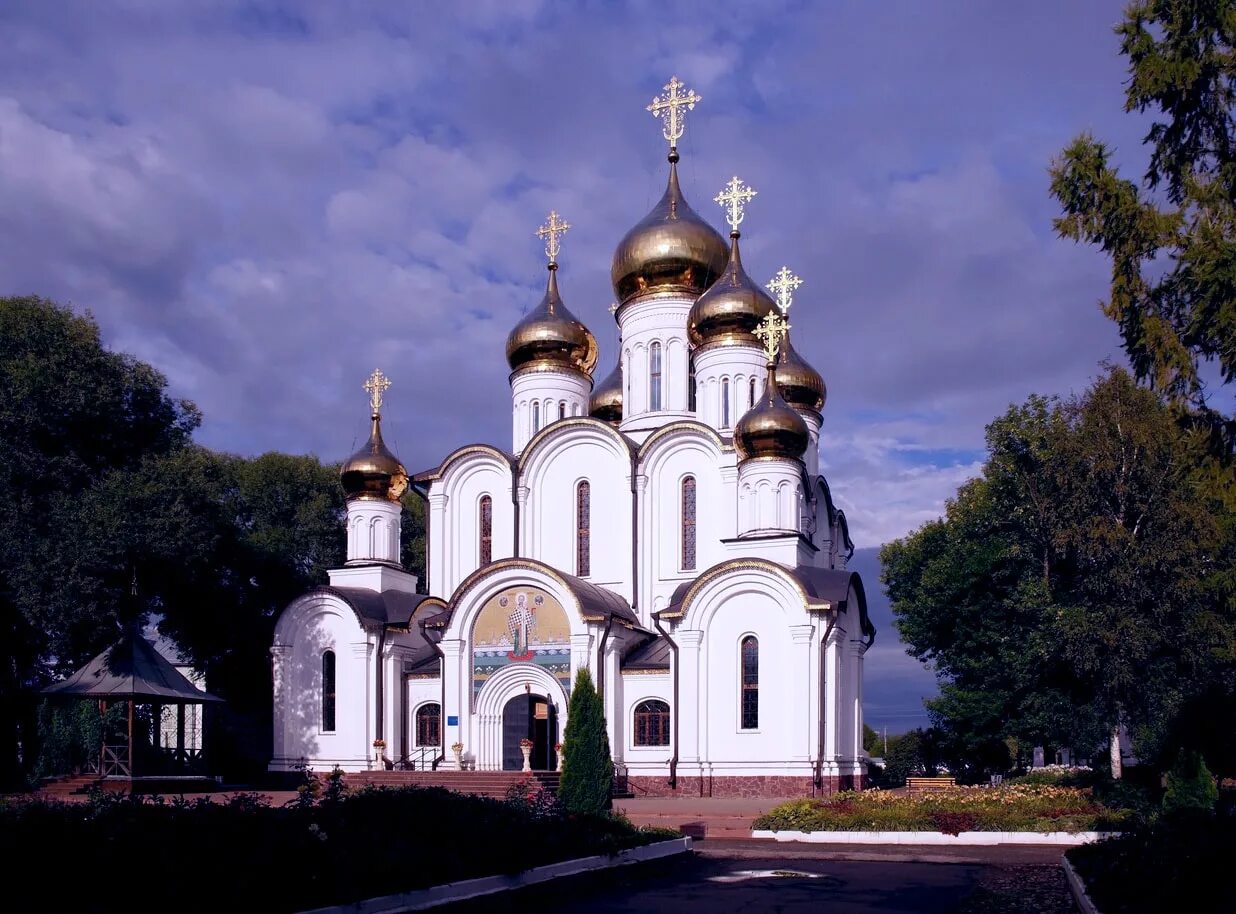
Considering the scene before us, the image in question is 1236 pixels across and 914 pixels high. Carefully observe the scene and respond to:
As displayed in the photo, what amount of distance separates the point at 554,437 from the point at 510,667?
18.4ft

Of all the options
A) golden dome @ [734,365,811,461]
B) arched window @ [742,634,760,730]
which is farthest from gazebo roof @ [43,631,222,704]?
golden dome @ [734,365,811,461]

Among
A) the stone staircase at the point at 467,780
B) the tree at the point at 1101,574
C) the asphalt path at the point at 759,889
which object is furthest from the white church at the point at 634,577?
the asphalt path at the point at 759,889

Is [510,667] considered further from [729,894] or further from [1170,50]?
[1170,50]

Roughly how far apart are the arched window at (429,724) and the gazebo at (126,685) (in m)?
4.40

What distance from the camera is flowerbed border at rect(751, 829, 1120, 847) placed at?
16.3 metres

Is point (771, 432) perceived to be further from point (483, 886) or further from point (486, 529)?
point (483, 886)

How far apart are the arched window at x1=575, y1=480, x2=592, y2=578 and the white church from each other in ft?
0.17

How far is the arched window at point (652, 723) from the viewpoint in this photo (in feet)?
81.1

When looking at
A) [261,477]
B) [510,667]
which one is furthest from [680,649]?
[261,477]

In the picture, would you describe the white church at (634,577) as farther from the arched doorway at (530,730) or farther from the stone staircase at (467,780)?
the stone staircase at (467,780)

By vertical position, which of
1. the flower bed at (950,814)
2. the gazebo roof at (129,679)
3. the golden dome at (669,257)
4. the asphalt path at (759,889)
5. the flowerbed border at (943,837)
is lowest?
the flowerbed border at (943,837)

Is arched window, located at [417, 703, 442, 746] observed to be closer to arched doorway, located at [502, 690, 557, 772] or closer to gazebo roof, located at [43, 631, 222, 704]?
arched doorway, located at [502, 690, 557, 772]

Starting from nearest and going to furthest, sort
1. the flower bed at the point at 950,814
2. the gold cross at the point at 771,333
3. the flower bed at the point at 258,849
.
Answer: the flower bed at the point at 258,849 < the flower bed at the point at 950,814 < the gold cross at the point at 771,333

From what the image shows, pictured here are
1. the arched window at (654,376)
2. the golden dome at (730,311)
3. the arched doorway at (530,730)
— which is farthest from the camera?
the arched window at (654,376)
